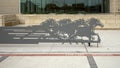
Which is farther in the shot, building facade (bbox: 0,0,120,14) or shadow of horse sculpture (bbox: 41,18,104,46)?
building facade (bbox: 0,0,120,14)

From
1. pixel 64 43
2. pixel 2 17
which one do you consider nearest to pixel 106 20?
pixel 2 17

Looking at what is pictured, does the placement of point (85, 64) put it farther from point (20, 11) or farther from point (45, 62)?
point (20, 11)

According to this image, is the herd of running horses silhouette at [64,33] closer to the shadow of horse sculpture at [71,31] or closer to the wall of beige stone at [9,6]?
the shadow of horse sculpture at [71,31]

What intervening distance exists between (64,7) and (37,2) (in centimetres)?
347

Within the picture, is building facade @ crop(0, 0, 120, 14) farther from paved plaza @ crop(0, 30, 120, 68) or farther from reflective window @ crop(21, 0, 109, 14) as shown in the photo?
paved plaza @ crop(0, 30, 120, 68)

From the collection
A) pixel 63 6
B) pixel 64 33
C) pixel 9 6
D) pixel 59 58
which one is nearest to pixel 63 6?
pixel 63 6

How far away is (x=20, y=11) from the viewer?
157ft

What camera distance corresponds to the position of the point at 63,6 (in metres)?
47.3

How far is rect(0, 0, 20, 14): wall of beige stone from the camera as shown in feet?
159

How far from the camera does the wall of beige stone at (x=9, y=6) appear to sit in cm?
4841

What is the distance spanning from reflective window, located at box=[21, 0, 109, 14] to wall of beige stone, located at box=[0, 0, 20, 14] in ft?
3.58

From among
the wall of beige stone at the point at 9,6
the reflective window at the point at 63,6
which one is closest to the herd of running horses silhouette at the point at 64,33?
the reflective window at the point at 63,6

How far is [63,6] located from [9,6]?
7125mm

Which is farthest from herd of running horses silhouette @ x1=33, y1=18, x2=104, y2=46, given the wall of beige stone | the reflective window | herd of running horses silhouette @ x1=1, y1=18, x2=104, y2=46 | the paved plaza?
the wall of beige stone
